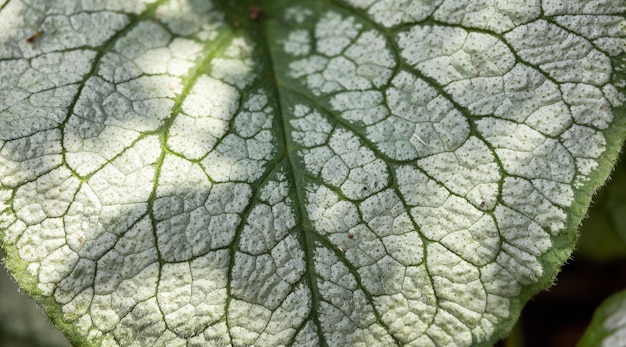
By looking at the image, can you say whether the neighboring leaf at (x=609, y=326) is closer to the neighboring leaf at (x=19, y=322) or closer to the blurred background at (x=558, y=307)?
the blurred background at (x=558, y=307)

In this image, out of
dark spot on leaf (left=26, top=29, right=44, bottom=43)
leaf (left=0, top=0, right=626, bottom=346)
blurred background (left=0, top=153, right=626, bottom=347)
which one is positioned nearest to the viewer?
leaf (left=0, top=0, right=626, bottom=346)

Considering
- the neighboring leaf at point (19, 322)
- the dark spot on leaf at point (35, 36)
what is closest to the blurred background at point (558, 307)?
the neighboring leaf at point (19, 322)

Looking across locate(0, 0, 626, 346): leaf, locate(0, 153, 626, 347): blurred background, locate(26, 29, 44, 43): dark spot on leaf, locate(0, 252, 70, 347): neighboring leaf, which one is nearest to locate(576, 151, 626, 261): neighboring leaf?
locate(0, 153, 626, 347): blurred background

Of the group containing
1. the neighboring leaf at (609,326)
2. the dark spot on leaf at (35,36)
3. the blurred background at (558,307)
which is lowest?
the neighboring leaf at (609,326)

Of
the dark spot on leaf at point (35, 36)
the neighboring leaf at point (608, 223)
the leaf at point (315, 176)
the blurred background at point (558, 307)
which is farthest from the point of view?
the blurred background at point (558, 307)

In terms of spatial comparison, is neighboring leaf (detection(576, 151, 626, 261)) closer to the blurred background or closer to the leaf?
the blurred background

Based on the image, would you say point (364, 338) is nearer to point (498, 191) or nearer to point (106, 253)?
point (498, 191)
